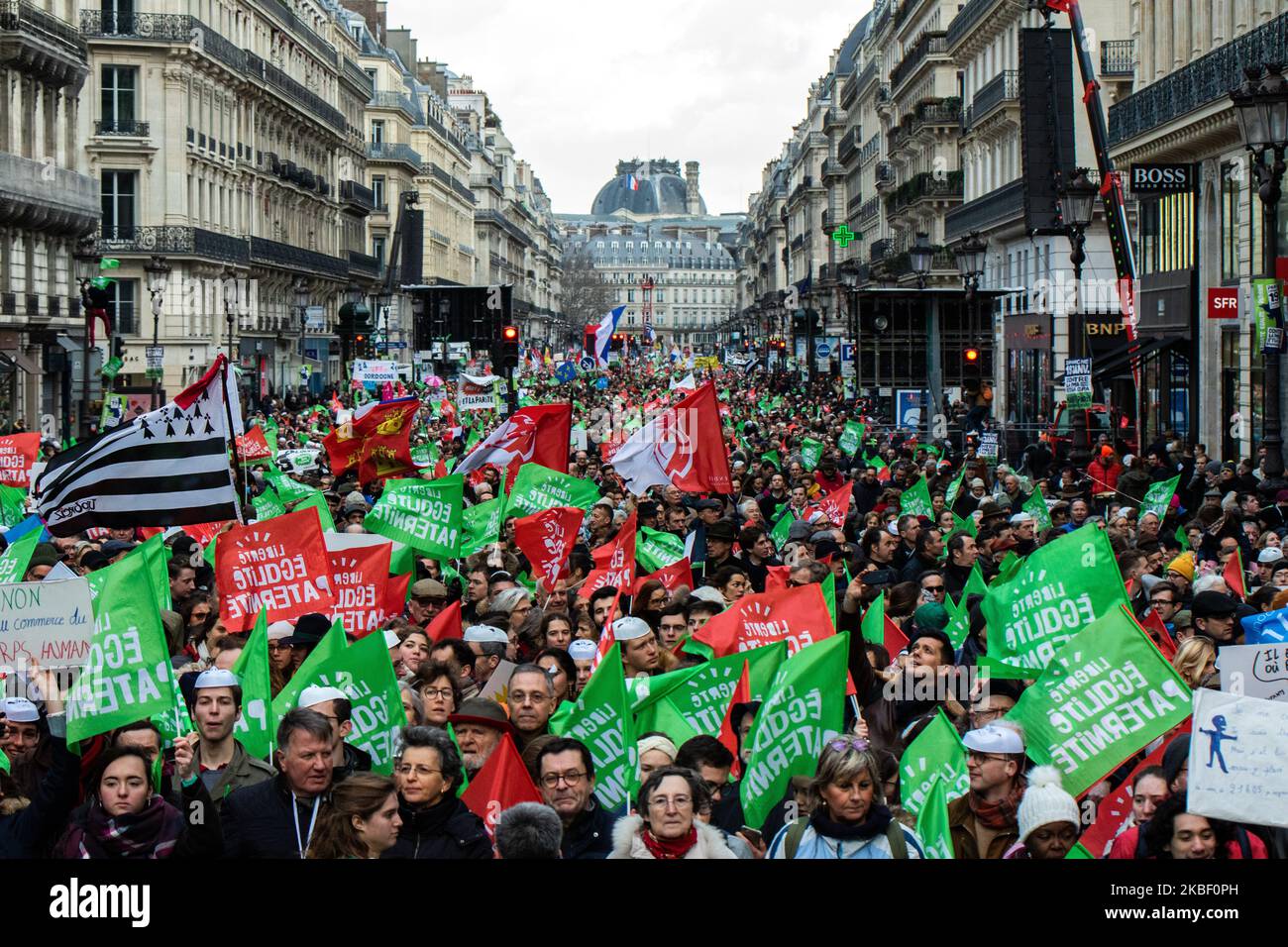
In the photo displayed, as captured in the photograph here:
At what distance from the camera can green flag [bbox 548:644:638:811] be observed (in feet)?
26.6

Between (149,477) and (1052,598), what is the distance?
590cm

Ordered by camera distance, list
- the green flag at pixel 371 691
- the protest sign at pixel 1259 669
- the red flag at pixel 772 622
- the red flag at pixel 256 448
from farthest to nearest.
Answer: the red flag at pixel 256 448
the red flag at pixel 772 622
the green flag at pixel 371 691
the protest sign at pixel 1259 669

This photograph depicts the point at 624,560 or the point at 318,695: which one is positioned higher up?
the point at 624,560

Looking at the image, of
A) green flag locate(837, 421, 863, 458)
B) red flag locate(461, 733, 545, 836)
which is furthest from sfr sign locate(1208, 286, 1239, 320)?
red flag locate(461, 733, 545, 836)

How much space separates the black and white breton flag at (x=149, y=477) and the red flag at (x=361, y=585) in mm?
967

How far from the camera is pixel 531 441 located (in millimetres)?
20531

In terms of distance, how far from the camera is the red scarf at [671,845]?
6.56 metres

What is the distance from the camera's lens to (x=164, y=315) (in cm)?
5956

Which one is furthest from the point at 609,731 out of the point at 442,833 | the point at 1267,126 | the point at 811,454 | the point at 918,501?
the point at 811,454

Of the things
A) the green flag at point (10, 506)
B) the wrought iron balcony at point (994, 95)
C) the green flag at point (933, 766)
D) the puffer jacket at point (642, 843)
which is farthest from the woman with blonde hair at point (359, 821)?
the wrought iron balcony at point (994, 95)

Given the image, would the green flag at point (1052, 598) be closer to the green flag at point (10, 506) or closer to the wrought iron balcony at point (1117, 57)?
the green flag at point (10, 506)

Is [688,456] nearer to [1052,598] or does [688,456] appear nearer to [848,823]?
[1052,598]

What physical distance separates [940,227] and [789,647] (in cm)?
5819

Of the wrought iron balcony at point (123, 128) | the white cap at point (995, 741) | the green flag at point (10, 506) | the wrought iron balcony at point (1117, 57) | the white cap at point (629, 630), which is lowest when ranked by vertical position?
the white cap at point (995, 741)
